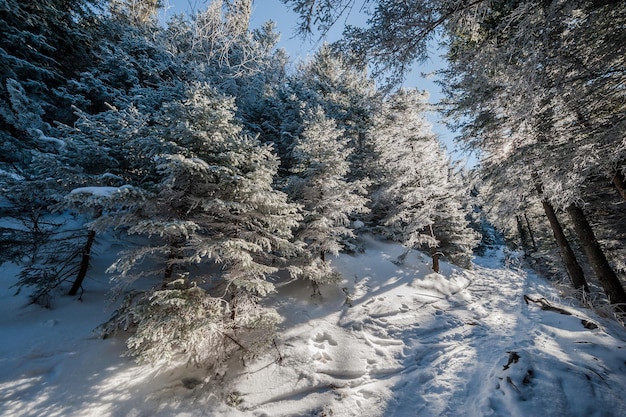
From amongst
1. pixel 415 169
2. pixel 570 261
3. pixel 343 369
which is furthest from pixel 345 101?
pixel 343 369

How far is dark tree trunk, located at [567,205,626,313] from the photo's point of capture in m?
7.16

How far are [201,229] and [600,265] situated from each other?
11950 mm

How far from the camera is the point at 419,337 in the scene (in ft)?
21.3

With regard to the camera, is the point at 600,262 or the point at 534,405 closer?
the point at 534,405

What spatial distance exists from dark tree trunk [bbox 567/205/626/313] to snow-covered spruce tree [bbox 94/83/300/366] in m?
9.61

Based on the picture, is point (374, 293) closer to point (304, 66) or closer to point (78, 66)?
point (78, 66)

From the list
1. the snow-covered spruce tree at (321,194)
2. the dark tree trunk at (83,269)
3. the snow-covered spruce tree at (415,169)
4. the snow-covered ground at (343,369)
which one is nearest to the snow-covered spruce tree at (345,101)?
the snow-covered spruce tree at (415,169)

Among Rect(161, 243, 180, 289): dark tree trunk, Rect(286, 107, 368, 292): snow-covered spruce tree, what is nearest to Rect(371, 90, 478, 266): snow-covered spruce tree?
Rect(286, 107, 368, 292): snow-covered spruce tree

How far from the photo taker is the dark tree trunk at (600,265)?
7161 millimetres

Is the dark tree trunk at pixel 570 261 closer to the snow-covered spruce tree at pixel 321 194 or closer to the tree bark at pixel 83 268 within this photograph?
the snow-covered spruce tree at pixel 321 194

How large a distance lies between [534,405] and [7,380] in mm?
7933

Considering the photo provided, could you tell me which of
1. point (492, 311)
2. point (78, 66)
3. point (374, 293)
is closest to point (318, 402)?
point (374, 293)

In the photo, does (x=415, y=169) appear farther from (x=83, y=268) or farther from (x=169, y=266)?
(x=83, y=268)

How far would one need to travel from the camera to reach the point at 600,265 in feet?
24.6
